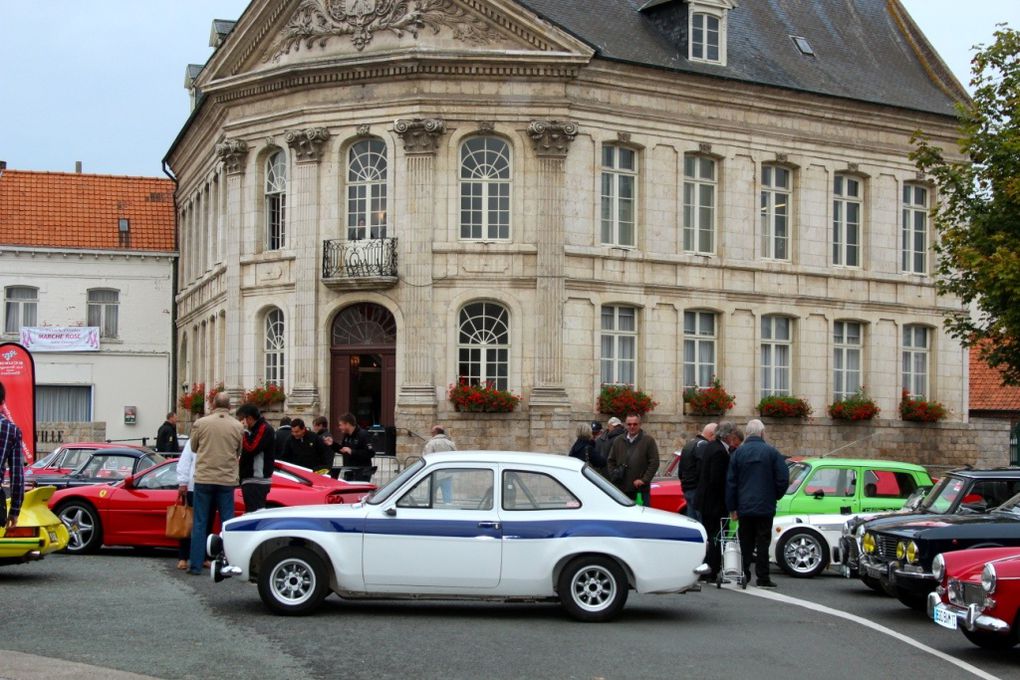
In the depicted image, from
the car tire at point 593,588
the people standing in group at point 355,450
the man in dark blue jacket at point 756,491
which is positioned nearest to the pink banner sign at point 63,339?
the people standing in group at point 355,450

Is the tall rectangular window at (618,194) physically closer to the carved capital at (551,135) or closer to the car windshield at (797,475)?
the carved capital at (551,135)

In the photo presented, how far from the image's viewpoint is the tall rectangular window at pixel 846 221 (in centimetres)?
3897

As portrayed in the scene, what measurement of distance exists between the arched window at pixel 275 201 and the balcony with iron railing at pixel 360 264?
2156 millimetres

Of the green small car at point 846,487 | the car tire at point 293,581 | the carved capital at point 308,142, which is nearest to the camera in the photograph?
the car tire at point 293,581

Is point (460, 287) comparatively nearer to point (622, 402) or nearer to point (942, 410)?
point (622, 402)

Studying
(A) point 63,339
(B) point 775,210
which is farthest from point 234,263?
(A) point 63,339

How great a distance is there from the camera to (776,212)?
3806cm

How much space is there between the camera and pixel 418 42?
112 feet

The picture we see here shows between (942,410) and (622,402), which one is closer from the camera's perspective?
(622,402)

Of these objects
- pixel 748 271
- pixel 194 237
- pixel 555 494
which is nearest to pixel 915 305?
pixel 748 271

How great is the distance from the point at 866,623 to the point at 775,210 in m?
24.6

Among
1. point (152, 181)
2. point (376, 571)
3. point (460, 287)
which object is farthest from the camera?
point (152, 181)

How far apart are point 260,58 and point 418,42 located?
439 centimetres

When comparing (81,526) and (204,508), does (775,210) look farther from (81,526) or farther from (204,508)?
(204,508)
